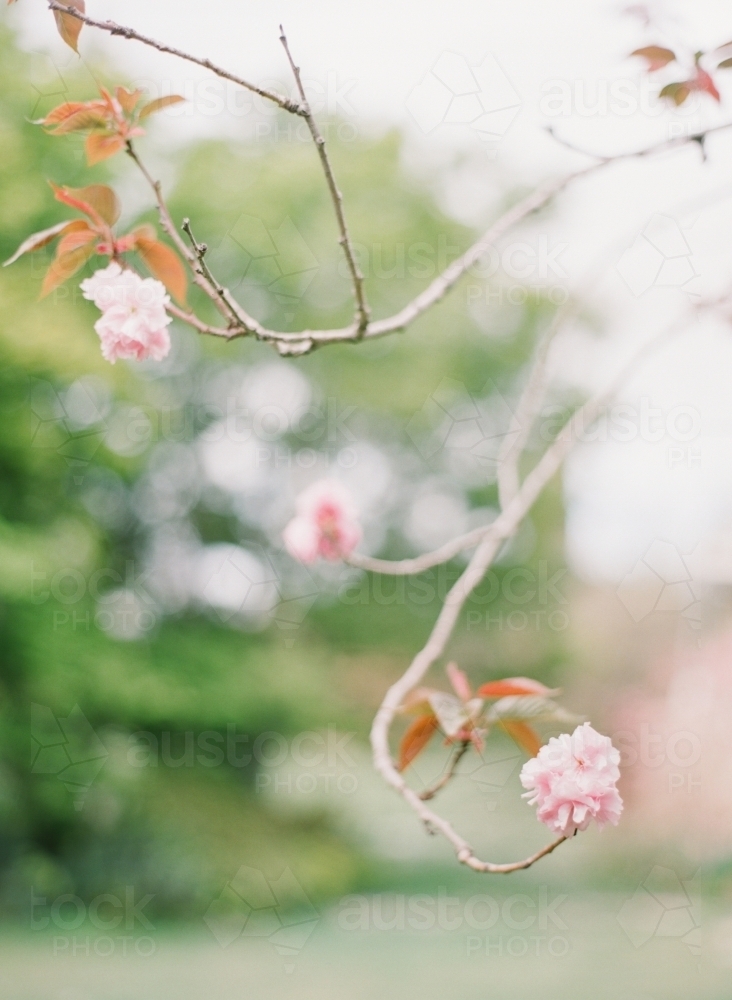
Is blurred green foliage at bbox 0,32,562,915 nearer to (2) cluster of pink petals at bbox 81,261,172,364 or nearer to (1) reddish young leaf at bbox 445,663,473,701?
(2) cluster of pink petals at bbox 81,261,172,364

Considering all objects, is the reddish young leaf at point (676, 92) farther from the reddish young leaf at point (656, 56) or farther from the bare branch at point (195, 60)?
the bare branch at point (195, 60)

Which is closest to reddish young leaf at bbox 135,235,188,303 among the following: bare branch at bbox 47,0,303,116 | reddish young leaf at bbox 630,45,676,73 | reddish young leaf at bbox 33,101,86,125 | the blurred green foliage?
reddish young leaf at bbox 33,101,86,125

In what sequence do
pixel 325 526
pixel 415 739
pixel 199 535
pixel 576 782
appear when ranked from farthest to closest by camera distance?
pixel 199 535, pixel 325 526, pixel 415 739, pixel 576 782

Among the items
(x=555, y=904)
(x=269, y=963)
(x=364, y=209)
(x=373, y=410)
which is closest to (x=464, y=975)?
(x=269, y=963)

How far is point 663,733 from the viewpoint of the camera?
6.41m

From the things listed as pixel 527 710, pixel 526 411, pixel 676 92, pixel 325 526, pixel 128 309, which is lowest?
pixel 325 526

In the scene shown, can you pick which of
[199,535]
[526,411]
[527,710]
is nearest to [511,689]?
[527,710]

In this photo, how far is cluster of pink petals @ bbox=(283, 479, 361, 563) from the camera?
1.61 meters

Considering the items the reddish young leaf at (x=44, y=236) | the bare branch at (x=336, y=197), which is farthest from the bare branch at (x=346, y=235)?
the reddish young leaf at (x=44, y=236)

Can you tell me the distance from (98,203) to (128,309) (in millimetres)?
121

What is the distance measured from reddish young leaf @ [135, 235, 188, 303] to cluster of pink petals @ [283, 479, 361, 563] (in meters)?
0.65

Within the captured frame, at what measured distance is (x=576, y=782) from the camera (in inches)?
28.6

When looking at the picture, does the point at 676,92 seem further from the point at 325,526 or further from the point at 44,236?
the point at 325,526

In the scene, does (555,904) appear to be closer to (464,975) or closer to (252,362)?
(464,975)
